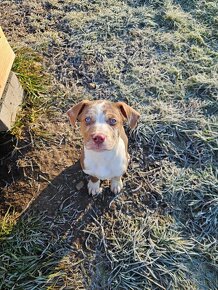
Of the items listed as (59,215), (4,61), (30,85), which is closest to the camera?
(59,215)

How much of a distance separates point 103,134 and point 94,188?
999 mm

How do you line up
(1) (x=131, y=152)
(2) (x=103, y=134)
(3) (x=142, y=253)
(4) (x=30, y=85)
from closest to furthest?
(2) (x=103, y=134) → (3) (x=142, y=253) → (1) (x=131, y=152) → (4) (x=30, y=85)

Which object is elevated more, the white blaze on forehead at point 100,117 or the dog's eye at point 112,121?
the white blaze on forehead at point 100,117

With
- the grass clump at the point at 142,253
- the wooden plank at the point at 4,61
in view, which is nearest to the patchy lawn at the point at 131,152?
the grass clump at the point at 142,253

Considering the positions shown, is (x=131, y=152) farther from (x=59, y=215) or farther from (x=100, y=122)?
(x=100, y=122)

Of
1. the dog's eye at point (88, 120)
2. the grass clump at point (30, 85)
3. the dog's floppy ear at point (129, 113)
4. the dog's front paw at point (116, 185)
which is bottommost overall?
the dog's front paw at point (116, 185)

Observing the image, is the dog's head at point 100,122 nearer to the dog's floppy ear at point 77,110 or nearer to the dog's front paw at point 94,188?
the dog's floppy ear at point 77,110

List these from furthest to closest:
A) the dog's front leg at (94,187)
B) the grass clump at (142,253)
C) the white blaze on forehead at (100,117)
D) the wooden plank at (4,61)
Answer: the wooden plank at (4,61) < the dog's front leg at (94,187) < the grass clump at (142,253) < the white blaze on forehead at (100,117)

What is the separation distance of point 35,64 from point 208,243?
2865mm

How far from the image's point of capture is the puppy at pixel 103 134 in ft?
9.31

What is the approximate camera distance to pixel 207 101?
4.36m

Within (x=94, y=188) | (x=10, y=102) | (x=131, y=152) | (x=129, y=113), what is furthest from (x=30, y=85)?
(x=129, y=113)

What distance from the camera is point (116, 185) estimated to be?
368 cm

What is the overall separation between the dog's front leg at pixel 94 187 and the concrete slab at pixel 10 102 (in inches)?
42.4
